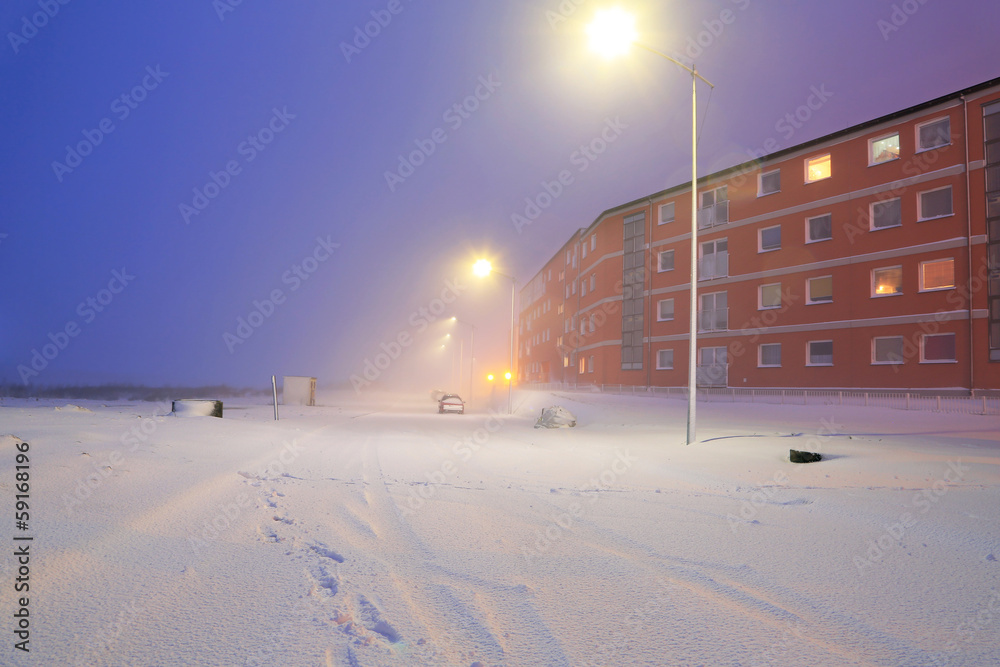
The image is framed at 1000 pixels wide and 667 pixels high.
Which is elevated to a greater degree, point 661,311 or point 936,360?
point 661,311

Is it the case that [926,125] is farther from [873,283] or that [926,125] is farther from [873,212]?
[873,283]

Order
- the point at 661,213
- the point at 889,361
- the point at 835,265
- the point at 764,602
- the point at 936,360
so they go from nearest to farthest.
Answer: the point at 764,602
the point at 936,360
the point at 889,361
the point at 835,265
the point at 661,213

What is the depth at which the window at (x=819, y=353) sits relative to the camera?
31.5m

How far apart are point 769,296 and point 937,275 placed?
28.0 feet

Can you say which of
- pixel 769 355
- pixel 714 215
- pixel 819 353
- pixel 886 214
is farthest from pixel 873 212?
pixel 714 215

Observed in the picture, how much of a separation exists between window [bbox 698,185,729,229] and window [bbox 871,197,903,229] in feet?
29.4

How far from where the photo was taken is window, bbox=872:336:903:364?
28.6m

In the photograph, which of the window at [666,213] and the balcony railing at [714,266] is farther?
the window at [666,213]

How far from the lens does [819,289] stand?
32312 mm

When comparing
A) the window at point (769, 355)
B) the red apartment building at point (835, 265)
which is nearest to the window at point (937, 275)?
the red apartment building at point (835, 265)

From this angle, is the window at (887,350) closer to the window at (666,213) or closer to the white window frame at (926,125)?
the white window frame at (926,125)

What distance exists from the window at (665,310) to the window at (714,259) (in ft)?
9.90

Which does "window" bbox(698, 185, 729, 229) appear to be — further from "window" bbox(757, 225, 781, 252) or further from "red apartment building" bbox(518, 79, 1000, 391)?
"window" bbox(757, 225, 781, 252)

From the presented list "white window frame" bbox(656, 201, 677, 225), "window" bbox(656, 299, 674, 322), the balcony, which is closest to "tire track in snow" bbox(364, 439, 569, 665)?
the balcony
